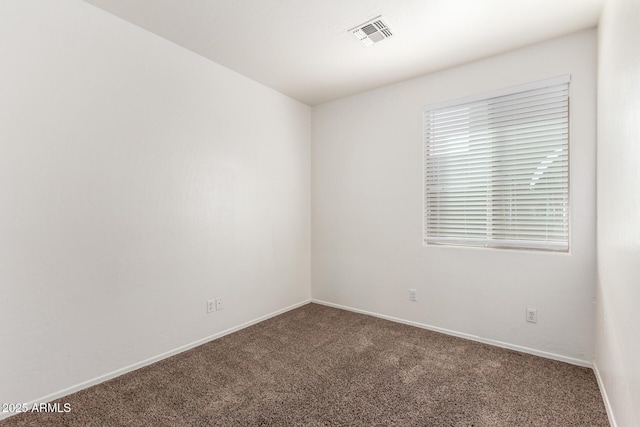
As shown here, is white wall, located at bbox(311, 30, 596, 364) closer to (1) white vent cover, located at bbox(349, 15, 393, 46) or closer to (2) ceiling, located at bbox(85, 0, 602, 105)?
(2) ceiling, located at bbox(85, 0, 602, 105)

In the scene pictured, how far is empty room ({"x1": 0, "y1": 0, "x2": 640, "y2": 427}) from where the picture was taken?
6.00ft

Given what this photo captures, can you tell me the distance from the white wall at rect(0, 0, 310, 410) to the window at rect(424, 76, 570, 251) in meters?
1.99

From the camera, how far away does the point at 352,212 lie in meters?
3.75

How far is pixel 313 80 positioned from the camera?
333 cm

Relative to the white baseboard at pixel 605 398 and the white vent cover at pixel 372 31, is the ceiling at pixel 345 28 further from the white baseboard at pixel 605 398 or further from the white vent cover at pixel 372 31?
the white baseboard at pixel 605 398

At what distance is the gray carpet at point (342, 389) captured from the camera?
70.3 inches

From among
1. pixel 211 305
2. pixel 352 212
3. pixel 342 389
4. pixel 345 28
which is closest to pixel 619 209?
pixel 342 389

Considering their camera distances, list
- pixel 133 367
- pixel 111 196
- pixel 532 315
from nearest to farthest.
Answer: pixel 111 196, pixel 133 367, pixel 532 315

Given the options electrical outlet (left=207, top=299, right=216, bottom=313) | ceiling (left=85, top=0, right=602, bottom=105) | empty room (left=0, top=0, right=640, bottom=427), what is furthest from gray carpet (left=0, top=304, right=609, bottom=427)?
ceiling (left=85, top=0, right=602, bottom=105)

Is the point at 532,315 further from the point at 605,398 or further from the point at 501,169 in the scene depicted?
the point at 501,169

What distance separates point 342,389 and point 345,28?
106 inches

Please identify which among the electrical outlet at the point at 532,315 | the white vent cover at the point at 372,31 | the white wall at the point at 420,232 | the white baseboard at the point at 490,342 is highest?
the white vent cover at the point at 372,31

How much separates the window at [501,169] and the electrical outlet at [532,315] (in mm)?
548

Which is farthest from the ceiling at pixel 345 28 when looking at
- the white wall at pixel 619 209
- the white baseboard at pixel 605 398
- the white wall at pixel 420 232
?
the white baseboard at pixel 605 398
